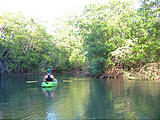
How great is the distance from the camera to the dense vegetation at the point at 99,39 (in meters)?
17.7

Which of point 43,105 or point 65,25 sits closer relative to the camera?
point 43,105

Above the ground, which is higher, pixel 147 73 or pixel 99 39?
pixel 99 39

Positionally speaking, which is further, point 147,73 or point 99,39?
point 99,39

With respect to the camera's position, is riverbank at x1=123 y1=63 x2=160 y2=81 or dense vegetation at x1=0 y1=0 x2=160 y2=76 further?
riverbank at x1=123 y1=63 x2=160 y2=81

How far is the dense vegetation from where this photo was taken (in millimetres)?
17719

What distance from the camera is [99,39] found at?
2120cm

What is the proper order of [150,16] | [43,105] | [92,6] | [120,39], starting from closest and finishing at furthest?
[43,105]
[150,16]
[120,39]
[92,6]

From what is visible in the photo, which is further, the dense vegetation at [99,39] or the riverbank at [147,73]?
the riverbank at [147,73]

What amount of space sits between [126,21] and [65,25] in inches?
801

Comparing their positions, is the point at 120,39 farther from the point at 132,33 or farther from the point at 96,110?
the point at 96,110

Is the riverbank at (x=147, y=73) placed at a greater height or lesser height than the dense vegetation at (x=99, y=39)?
lesser

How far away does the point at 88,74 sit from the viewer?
24250mm

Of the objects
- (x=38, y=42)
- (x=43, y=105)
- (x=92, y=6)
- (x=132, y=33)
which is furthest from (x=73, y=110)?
(x=38, y=42)

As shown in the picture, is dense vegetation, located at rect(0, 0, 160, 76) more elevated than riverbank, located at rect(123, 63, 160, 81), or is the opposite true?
dense vegetation, located at rect(0, 0, 160, 76)
